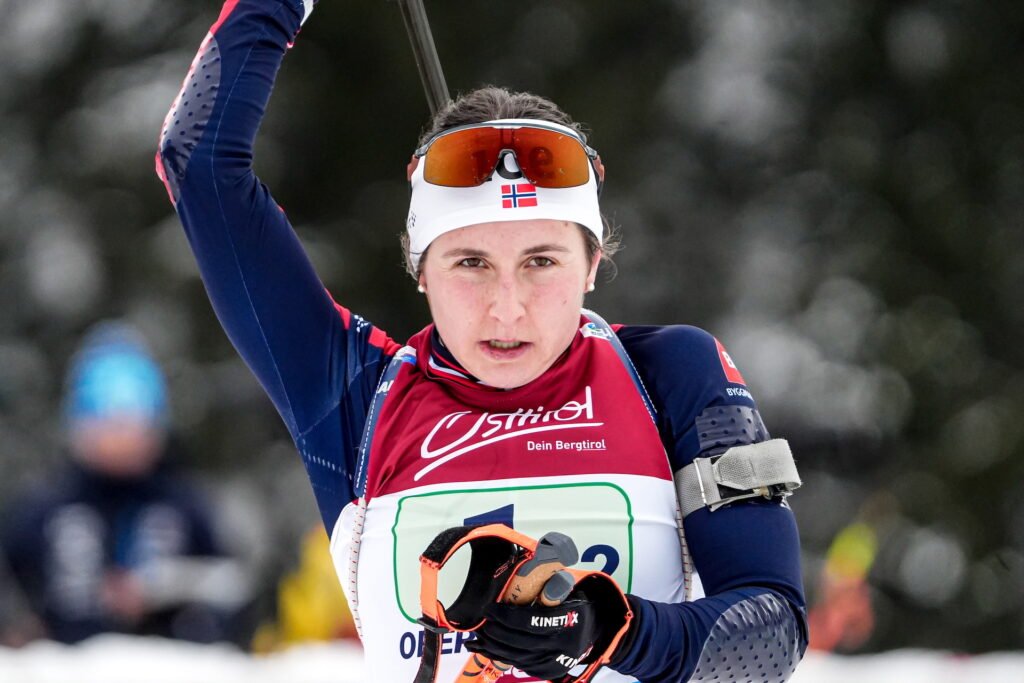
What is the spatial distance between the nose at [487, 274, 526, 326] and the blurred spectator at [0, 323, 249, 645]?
3421 mm

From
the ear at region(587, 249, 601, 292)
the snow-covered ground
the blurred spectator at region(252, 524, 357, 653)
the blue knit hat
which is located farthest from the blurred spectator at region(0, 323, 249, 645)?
the ear at region(587, 249, 601, 292)

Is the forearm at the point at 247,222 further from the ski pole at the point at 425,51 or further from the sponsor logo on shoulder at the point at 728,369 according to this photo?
the sponsor logo on shoulder at the point at 728,369

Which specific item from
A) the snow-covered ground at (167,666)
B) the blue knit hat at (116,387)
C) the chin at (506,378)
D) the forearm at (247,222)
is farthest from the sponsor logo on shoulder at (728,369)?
the blue knit hat at (116,387)

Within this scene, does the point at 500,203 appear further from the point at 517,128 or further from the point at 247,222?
the point at 247,222

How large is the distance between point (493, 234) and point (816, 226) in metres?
8.95

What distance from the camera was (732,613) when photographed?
2152 millimetres

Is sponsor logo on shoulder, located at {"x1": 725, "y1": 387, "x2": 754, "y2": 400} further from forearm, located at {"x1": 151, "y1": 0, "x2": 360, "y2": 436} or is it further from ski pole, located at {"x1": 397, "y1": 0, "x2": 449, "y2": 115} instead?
ski pole, located at {"x1": 397, "y1": 0, "x2": 449, "y2": 115}

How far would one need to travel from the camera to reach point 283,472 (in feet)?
32.2

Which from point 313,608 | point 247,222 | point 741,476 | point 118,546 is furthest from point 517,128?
point 313,608

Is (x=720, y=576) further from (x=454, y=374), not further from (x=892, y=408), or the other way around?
(x=892, y=408)

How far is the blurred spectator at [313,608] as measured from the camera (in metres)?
7.00

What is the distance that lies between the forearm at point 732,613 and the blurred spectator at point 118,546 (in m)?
3.52

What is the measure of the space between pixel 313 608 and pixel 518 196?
532cm

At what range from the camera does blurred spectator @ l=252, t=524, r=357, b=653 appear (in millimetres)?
6996
